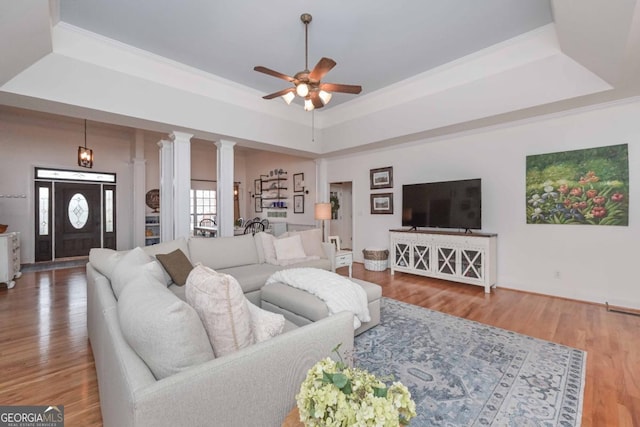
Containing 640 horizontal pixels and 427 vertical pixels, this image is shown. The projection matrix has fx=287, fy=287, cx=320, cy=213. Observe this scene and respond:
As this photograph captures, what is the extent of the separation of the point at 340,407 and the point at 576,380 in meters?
2.34

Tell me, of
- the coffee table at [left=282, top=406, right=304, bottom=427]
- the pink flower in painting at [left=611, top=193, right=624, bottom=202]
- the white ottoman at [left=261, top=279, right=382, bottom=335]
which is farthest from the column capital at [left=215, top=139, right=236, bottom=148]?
the pink flower in painting at [left=611, top=193, right=624, bottom=202]

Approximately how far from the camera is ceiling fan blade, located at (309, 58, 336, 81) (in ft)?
8.85

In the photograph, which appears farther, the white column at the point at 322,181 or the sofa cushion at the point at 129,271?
the white column at the point at 322,181

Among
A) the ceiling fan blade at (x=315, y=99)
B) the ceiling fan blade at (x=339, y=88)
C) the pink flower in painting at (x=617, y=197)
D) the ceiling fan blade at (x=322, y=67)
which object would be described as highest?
the ceiling fan blade at (x=322, y=67)

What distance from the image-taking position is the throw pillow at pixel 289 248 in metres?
4.10

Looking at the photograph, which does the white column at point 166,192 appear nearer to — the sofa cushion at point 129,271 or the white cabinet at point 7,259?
the white cabinet at point 7,259

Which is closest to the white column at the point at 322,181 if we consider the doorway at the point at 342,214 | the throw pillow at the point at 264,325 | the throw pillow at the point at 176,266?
the doorway at the point at 342,214

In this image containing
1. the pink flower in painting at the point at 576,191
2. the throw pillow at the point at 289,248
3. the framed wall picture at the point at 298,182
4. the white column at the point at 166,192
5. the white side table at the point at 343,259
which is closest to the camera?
the pink flower in painting at the point at 576,191

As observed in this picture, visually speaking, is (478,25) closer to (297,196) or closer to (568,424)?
(568,424)

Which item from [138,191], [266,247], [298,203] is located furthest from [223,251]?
[138,191]

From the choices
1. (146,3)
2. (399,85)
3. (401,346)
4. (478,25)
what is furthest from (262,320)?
(399,85)

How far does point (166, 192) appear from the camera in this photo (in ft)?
16.7

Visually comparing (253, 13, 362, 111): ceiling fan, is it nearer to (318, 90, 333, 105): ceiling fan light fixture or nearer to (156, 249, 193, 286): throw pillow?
(318, 90, 333, 105): ceiling fan light fixture

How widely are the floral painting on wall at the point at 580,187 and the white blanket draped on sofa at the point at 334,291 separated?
10.6 feet
